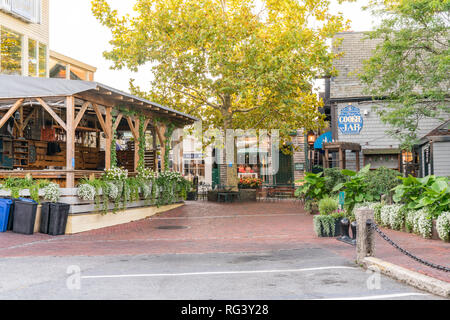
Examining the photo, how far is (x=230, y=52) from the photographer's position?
20219 mm

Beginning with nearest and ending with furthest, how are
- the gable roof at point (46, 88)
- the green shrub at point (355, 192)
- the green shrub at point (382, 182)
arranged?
the gable roof at point (46, 88), the green shrub at point (382, 182), the green shrub at point (355, 192)

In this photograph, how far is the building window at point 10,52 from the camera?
750 inches

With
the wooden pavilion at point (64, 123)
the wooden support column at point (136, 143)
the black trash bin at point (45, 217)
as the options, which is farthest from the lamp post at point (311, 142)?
the black trash bin at point (45, 217)

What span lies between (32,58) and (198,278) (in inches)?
697

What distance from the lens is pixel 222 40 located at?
65.7 feet

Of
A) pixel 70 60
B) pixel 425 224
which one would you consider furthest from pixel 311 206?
pixel 70 60

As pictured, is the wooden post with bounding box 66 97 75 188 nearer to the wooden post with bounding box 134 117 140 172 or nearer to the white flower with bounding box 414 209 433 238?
the wooden post with bounding box 134 117 140 172

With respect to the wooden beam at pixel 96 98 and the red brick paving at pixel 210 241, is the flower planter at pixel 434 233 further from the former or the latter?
the wooden beam at pixel 96 98

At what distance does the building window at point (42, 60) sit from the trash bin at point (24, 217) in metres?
11.7

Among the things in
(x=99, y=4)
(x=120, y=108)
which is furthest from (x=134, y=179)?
(x=99, y=4)

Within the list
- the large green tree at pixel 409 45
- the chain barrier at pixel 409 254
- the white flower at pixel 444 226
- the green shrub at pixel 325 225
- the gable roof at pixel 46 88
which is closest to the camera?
the chain barrier at pixel 409 254

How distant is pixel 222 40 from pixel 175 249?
41.7ft

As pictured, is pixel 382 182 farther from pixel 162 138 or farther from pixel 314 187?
pixel 162 138

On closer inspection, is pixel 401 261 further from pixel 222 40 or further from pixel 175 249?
pixel 222 40
